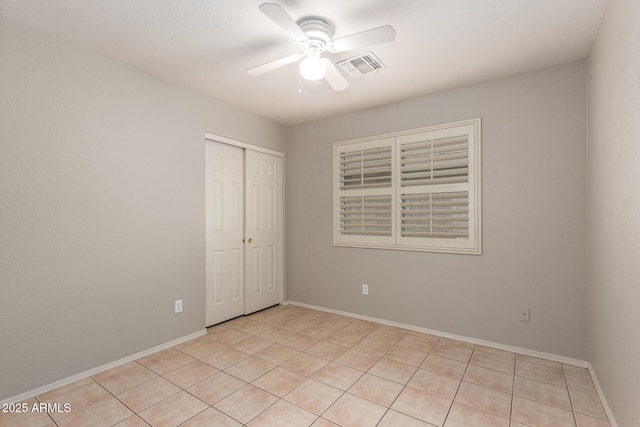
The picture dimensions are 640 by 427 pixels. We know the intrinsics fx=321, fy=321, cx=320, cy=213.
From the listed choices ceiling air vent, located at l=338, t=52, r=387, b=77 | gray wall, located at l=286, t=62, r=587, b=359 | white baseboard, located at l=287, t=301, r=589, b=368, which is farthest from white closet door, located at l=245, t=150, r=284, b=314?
ceiling air vent, located at l=338, t=52, r=387, b=77

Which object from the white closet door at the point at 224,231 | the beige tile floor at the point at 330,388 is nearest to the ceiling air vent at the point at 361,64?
the white closet door at the point at 224,231

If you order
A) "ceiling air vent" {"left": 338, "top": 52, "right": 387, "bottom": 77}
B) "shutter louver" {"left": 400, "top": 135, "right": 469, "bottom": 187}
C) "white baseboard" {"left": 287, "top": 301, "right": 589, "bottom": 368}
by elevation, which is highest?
"ceiling air vent" {"left": 338, "top": 52, "right": 387, "bottom": 77}

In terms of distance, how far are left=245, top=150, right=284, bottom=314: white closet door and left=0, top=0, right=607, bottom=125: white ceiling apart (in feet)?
3.88

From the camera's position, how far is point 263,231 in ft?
13.5

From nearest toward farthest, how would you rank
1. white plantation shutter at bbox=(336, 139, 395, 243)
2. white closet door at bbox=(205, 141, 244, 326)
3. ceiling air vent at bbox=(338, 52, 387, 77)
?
ceiling air vent at bbox=(338, 52, 387, 77) → white closet door at bbox=(205, 141, 244, 326) → white plantation shutter at bbox=(336, 139, 395, 243)

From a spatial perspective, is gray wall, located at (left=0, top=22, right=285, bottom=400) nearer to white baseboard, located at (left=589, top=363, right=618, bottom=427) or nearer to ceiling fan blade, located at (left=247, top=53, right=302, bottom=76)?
ceiling fan blade, located at (left=247, top=53, right=302, bottom=76)

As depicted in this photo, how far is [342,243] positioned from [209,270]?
156cm

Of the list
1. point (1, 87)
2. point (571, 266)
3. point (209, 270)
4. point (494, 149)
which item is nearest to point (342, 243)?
point (209, 270)

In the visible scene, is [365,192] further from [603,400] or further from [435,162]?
[603,400]

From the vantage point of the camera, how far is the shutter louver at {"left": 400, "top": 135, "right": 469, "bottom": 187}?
3107 millimetres

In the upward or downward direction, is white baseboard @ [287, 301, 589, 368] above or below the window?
below

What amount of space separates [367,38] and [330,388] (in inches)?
90.3

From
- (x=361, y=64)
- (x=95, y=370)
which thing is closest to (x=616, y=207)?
(x=361, y=64)

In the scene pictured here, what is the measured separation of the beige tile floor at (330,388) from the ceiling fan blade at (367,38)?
2.22 metres
